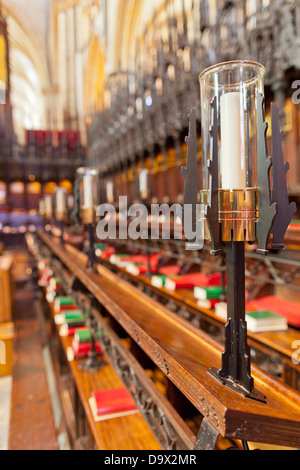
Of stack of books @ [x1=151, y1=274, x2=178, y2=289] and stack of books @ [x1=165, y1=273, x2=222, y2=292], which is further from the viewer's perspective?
stack of books @ [x1=151, y1=274, x2=178, y2=289]

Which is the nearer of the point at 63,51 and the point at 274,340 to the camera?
the point at 274,340

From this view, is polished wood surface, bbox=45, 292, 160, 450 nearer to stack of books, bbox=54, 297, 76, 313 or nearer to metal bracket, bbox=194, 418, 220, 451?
metal bracket, bbox=194, 418, 220, 451

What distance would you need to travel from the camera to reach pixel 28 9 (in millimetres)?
17188

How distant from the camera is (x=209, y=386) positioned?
0.60 meters

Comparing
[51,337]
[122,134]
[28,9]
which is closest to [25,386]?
[51,337]

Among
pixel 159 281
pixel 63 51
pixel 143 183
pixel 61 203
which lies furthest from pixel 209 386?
pixel 63 51

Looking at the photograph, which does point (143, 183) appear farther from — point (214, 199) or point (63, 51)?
point (63, 51)

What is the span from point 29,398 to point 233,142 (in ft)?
8.87

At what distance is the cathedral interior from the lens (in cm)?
63

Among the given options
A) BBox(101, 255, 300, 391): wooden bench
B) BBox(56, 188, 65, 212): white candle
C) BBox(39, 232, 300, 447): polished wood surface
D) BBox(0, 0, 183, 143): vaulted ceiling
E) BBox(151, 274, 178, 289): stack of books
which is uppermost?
BBox(0, 0, 183, 143): vaulted ceiling

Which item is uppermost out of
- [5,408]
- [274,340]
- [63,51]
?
[63,51]

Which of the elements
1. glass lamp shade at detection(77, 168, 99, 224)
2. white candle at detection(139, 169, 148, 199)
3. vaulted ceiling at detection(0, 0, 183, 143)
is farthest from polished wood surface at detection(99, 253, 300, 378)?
vaulted ceiling at detection(0, 0, 183, 143)

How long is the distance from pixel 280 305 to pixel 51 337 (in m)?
2.56
